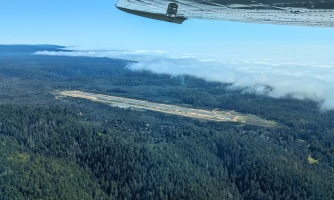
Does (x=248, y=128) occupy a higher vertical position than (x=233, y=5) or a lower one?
lower

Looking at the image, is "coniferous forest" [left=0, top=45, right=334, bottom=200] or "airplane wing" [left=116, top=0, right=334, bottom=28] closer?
"airplane wing" [left=116, top=0, right=334, bottom=28]

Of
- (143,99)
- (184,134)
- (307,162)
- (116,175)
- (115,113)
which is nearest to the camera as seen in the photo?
(116,175)

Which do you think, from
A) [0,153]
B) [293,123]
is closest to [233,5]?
[0,153]

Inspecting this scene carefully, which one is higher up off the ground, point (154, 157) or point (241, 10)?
point (241, 10)

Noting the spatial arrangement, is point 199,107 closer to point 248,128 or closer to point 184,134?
point 248,128

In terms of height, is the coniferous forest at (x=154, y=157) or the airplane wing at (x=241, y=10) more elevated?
the airplane wing at (x=241, y=10)

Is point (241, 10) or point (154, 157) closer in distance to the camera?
point (241, 10)

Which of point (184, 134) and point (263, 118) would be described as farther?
point (263, 118)

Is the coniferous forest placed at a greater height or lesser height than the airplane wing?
lesser
